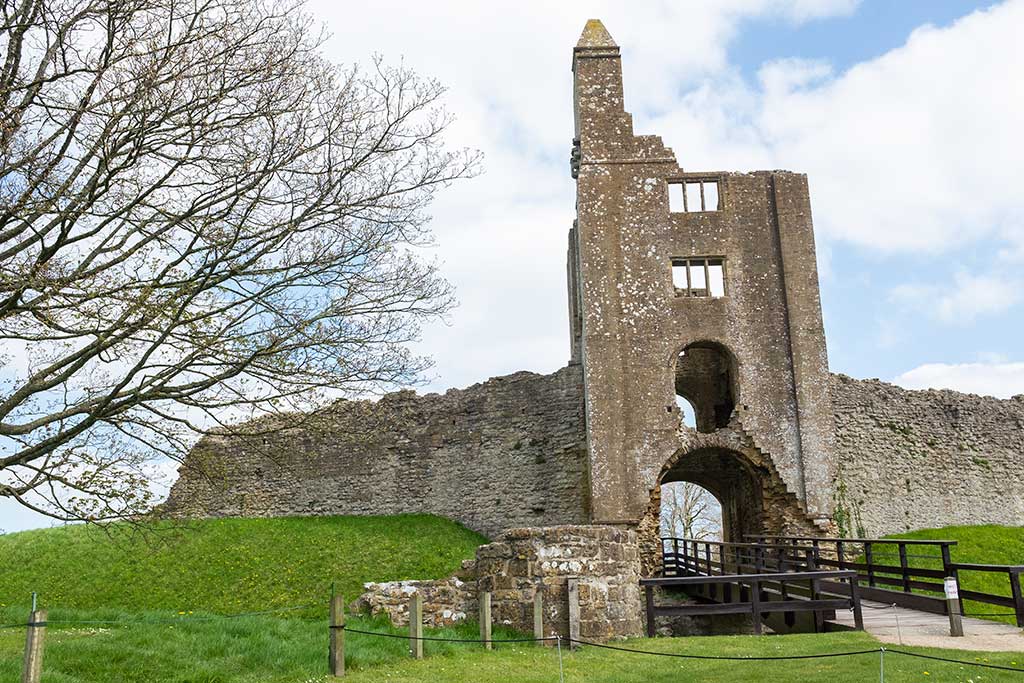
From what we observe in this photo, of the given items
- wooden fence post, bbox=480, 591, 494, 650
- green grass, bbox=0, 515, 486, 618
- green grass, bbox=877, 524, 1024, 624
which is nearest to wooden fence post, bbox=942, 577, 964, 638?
wooden fence post, bbox=480, 591, 494, 650

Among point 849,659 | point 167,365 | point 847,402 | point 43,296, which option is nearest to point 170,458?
point 167,365

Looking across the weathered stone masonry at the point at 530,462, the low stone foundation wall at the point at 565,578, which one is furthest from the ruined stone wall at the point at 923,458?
the low stone foundation wall at the point at 565,578

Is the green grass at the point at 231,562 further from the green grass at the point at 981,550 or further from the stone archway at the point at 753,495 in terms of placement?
the green grass at the point at 981,550

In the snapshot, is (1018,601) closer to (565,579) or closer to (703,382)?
(565,579)

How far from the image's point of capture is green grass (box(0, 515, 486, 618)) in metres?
18.1

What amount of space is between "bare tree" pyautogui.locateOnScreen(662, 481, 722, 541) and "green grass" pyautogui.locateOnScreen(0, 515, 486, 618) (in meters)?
19.1

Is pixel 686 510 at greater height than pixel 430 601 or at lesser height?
greater

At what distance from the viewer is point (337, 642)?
9453mm

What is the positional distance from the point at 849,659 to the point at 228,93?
996 centimetres

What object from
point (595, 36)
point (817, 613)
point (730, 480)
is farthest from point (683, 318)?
point (817, 613)

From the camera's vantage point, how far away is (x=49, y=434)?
10.6 m

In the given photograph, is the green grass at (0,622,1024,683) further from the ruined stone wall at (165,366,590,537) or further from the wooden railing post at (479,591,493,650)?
the ruined stone wall at (165,366,590,537)

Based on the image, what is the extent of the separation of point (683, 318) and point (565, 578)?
11.6 metres

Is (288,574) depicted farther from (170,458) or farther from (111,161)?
(111,161)
